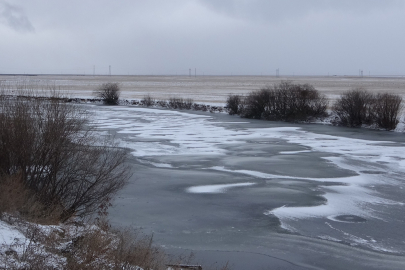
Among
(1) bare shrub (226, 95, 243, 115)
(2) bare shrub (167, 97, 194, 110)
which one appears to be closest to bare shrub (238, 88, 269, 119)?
(1) bare shrub (226, 95, 243, 115)

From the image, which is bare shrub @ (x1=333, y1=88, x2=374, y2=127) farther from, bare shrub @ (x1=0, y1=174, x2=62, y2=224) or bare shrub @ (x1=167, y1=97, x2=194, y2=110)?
bare shrub @ (x1=0, y1=174, x2=62, y2=224)

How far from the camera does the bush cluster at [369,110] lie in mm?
36125

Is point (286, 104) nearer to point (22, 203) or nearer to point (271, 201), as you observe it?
point (271, 201)

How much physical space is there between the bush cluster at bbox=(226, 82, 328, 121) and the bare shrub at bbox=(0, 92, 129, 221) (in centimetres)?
3366

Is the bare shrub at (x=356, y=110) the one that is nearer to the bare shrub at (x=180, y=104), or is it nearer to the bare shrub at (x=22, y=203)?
the bare shrub at (x=180, y=104)

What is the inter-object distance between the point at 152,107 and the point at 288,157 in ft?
118

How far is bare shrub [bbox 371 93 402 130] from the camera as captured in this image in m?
35.9

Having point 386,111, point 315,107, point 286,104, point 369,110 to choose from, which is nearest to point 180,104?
point 286,104

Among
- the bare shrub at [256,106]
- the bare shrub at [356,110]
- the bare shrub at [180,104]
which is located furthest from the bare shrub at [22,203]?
the bare shrub at [180,104]

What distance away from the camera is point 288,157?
22984 millimetres

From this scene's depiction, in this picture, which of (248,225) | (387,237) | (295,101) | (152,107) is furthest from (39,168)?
(152,107)

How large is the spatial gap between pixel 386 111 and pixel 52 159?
30390 millimetres

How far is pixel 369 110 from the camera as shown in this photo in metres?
38.1

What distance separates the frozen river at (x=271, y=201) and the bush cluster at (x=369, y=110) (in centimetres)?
866
